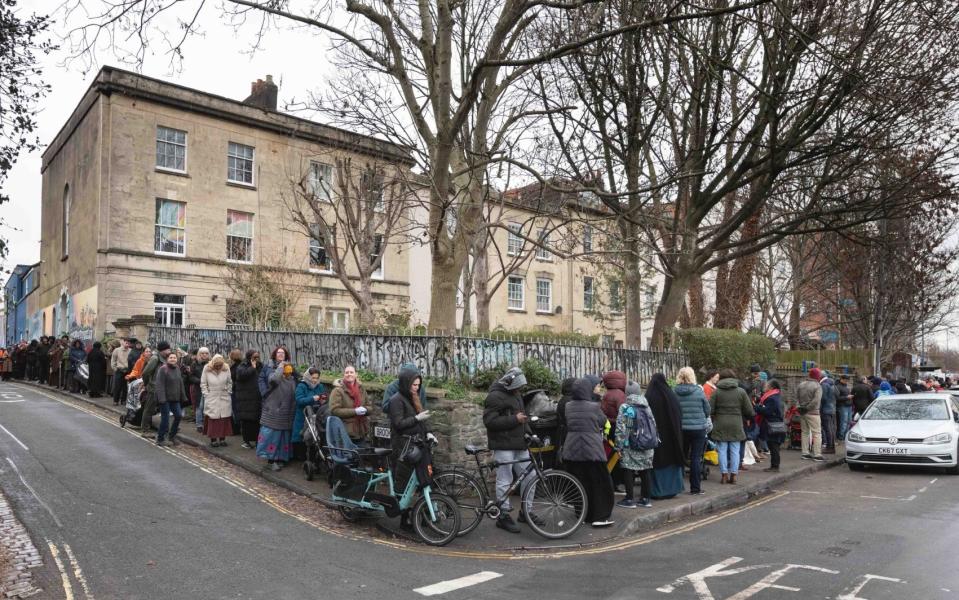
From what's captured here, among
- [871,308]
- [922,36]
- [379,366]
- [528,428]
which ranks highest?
[922,36]

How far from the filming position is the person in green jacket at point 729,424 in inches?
449

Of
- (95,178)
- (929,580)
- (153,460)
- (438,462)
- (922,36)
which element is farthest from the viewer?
(95,178)

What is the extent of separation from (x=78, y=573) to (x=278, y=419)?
4.83 meters

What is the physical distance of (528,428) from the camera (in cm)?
909

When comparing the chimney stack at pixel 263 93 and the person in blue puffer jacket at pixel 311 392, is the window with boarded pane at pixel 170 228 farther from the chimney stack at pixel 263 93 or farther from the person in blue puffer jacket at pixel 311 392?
the person in blue puffer jacket at pixel 311 392

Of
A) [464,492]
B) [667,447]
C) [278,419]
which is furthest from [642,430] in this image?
[278,419]

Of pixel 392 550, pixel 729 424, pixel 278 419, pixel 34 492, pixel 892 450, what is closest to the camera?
pixel 392 550

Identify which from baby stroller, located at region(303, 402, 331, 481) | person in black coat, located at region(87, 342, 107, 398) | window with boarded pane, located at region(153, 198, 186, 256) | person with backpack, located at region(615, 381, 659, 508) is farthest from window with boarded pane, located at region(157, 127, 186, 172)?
person with backpack, located at region(615, 381, 659, 508)

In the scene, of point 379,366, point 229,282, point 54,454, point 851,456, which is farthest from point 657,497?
point 229,282

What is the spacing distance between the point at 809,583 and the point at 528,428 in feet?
12.4

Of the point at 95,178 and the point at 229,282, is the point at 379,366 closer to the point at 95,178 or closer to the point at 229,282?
the point at 229,282

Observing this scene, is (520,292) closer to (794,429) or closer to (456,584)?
(794,429)

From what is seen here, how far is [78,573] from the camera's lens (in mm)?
6156

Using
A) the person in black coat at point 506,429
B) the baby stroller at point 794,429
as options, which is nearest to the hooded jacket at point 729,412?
the person in black coat at point 506,429
